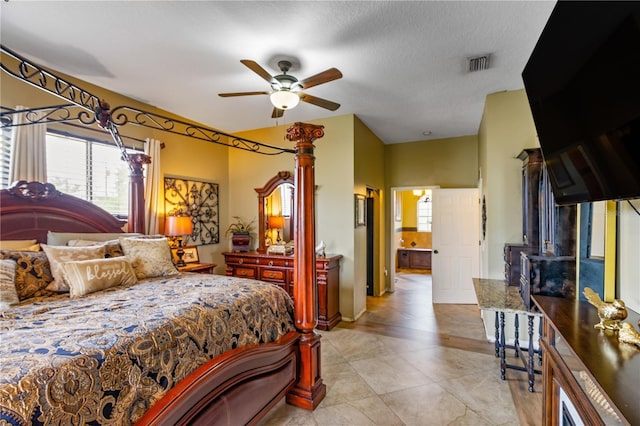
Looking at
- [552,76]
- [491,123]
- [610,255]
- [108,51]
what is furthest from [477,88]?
[108,51]

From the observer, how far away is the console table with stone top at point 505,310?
2.44 m

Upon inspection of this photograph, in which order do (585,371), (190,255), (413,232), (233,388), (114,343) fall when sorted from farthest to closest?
1. (413,232)
2. (190,255)
3. (233,388)
4. (114,343)
5. (585,371)

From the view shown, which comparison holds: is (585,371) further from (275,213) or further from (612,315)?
(275,213)

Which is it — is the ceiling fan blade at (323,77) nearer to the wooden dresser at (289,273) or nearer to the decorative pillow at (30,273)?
the wooden dresser at (289,273)

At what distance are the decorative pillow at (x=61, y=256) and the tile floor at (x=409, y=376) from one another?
5.85ft

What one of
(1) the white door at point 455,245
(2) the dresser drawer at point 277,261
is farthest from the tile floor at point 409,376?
(2) the dresser drawer at point 277,261

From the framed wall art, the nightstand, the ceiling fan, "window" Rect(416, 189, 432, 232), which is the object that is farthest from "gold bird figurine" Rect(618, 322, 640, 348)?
"window" Rect(416, 189, 432, 232)

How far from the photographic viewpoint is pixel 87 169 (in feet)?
10.8

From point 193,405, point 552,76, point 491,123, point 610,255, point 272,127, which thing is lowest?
point 193,405

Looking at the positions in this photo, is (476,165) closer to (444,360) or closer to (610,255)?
(444,360)

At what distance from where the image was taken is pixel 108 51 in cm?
261

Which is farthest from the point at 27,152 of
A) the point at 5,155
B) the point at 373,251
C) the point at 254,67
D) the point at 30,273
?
the point at 373,251

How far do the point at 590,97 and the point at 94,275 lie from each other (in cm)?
304

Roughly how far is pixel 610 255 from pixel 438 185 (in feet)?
Result: 13.5
